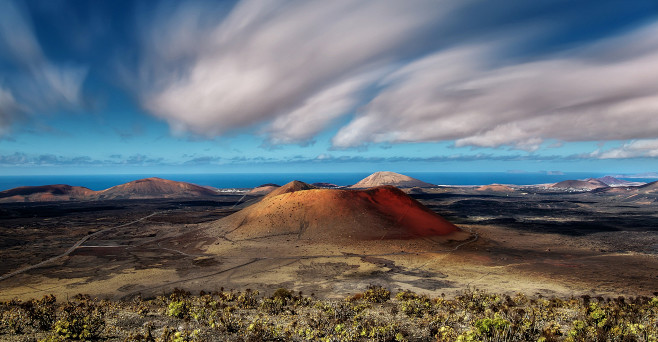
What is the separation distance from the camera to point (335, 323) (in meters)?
14.4

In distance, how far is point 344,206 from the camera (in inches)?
2302

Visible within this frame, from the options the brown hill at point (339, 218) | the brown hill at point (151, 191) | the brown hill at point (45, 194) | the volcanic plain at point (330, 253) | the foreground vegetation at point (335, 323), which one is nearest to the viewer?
the foreground vegetation at point (335, 323)

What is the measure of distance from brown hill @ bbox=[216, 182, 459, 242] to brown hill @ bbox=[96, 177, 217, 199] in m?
112

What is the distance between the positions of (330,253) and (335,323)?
29.1 metres

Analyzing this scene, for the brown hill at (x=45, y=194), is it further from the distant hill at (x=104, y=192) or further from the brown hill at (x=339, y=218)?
the brown hill at (x=339, y=218)

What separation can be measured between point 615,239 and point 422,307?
5642cm

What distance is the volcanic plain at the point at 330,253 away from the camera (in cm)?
3019

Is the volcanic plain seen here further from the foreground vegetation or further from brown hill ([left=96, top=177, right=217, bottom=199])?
brown hill ([left=96, top=177, right=217, bottom=199])

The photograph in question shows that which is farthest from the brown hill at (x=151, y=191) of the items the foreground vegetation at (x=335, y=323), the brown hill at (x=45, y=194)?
the foreground vegetation at (x=335, y=323)

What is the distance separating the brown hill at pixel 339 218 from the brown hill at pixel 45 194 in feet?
415

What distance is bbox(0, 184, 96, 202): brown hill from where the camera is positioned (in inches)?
5433

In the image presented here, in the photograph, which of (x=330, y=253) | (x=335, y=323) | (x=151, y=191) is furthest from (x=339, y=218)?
(x=151, y=191)

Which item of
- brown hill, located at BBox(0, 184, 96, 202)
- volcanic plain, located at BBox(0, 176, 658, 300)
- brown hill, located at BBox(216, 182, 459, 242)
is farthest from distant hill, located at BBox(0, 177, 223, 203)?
brown hill, located at BBox(216, 182, 459, 242)

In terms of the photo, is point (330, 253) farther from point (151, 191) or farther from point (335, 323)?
point (151, 191)
